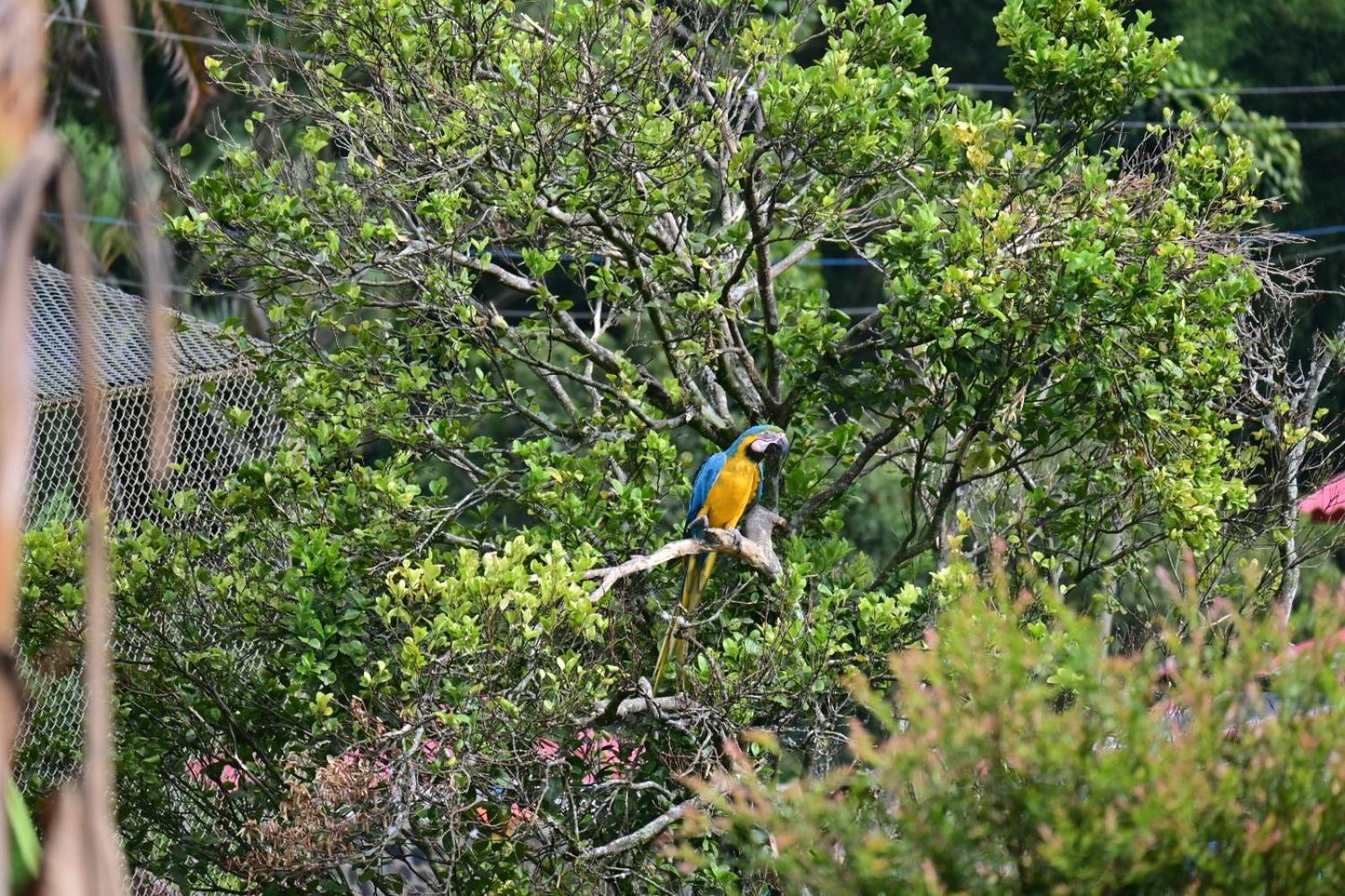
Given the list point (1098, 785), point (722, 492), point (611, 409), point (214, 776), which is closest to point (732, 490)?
point (722, 492)

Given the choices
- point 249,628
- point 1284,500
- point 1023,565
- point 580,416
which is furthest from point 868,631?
point 1284,500

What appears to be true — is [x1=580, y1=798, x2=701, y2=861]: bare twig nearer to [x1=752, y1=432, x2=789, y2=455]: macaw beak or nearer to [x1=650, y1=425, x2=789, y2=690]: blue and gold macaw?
[x1=650, y1=425, x2=789, y2=690]: blue and gold macaw

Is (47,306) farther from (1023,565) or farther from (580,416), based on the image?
(1023,565)

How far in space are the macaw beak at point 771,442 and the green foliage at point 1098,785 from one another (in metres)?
2.32

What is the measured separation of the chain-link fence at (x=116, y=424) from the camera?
15.8 feet

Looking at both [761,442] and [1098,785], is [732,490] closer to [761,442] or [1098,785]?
[761,442]

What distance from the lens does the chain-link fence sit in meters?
4.80

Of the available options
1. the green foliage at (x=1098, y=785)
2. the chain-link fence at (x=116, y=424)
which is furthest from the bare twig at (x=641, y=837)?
the chain-link fence at (x=116, y=424)

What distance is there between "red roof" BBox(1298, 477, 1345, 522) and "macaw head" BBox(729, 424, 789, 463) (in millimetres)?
2218

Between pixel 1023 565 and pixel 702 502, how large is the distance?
1195mm

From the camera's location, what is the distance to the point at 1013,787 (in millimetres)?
2445

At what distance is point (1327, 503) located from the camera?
5.70 metres

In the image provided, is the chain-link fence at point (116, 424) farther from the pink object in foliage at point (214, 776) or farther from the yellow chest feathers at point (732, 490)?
the yellow chest feathers at point (732, 490)

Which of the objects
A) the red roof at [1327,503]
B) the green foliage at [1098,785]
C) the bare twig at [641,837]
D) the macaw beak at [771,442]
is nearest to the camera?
the green foliage at [1098,785]
